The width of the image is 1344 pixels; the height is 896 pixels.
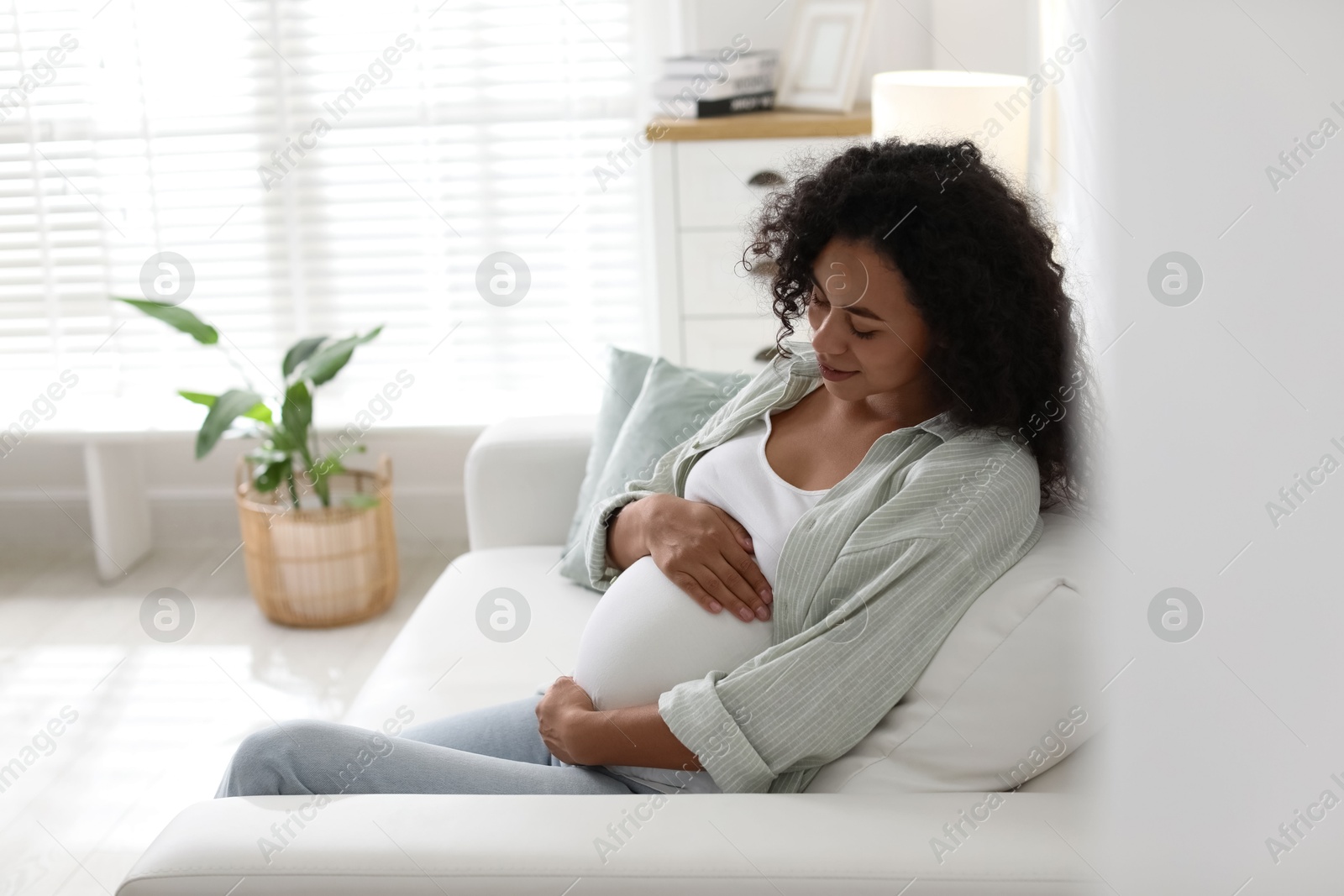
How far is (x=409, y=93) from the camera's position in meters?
3.25

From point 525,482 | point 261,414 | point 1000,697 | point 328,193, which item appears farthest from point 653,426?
point 328,193

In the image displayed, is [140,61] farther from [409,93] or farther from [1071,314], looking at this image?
[1071,314]

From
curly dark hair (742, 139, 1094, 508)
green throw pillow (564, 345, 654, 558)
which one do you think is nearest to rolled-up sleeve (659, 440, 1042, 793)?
curly dark hair (742, 139, 1094, 508)

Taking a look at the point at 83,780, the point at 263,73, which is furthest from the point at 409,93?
the point at 83,780

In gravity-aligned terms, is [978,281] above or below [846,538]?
above

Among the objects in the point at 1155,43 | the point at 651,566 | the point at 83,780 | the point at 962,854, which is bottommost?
the point at 83,780

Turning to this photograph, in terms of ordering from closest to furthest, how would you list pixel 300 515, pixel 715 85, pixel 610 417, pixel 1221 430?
1. pixel 1221 430
2. pixel 610 417
3. pixel 715 85
4. pixel 300 515

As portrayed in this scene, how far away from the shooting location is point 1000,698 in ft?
3.57

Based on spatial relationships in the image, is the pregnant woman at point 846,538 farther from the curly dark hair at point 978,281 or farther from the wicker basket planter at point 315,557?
the wicker basket planter at point 315,557

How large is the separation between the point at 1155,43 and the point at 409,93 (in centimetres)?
308

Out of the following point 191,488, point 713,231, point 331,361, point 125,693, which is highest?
point 713,231

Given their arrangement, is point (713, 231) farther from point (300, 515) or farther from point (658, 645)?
point (658, 645)

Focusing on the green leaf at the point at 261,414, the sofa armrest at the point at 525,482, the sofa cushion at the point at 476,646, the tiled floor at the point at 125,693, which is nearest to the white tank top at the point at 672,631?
the sofa cushion at the point at 476,646

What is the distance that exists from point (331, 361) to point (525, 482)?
951 mm
